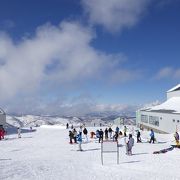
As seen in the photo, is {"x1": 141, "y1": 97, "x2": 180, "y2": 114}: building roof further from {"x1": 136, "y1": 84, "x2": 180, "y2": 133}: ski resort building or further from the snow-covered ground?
the snow-covered ground

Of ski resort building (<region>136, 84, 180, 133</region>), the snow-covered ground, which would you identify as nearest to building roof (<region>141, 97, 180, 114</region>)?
ski resort building (<region>136, 84, 180, 133</region>)

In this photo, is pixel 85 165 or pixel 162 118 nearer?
pixel 85 165

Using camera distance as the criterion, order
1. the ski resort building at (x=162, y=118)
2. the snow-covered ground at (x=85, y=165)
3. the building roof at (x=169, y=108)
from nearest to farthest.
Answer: the snow-covered ground at (x=85, y=165), the ski resort building at (x=162, y=118), the building roof at (x=169, y=108)

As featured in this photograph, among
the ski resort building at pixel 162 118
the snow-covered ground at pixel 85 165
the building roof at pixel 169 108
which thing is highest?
the building roof at pixel 169 108

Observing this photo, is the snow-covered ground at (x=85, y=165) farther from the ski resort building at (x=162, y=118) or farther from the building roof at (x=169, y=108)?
the building roof at (x=169, y=108)

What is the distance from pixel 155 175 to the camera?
66.0 ft

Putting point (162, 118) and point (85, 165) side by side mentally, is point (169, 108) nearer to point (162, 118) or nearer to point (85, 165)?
point (162, 118)

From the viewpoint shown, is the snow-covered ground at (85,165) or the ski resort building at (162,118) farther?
the ski resort building at (162,118)

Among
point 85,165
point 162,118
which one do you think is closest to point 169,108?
point 162,118

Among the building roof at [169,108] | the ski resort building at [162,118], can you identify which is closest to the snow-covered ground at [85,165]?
the ski resort building at [162,118]

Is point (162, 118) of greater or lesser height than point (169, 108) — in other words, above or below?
below

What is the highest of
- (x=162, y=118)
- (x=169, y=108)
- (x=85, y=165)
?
(x=169, y=108)

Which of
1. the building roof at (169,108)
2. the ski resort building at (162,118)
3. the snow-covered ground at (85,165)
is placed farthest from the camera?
the building roof at (169,108)

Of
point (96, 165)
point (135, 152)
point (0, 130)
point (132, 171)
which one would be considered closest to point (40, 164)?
point (96, 165)
